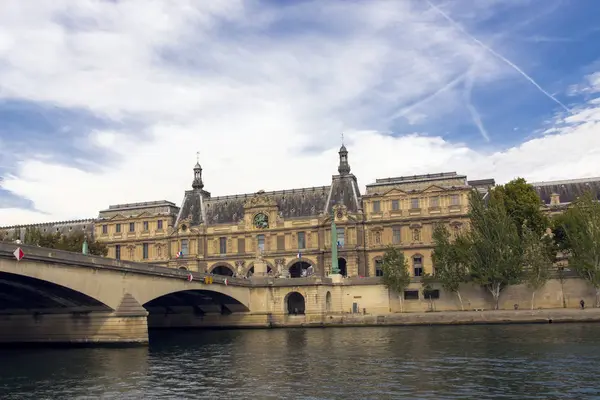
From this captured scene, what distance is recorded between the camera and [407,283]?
89062 mm

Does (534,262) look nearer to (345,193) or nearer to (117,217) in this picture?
(345,193)

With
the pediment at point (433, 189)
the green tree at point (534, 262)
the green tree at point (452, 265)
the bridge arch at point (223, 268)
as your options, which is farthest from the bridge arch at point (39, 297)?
the pediment at point (433, 189)

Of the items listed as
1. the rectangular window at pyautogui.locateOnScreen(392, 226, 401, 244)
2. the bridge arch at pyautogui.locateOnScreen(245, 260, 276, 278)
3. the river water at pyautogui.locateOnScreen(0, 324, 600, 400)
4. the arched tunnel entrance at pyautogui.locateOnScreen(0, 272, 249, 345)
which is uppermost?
the rectangular window at pyautogui.locateOnScreen(392, 226, 401, 244)

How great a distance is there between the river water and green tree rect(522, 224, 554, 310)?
17910mm

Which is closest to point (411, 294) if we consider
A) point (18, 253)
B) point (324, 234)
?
point (324, 234)

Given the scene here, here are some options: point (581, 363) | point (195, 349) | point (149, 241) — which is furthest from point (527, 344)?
point (149, 241)

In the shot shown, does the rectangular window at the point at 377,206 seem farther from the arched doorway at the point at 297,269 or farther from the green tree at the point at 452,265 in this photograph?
the green tree at the point at 452,265

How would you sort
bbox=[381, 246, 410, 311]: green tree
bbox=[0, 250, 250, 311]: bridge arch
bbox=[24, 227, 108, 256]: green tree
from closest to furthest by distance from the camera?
bbox=[0, 250, 250, 311]: bridge arch → bbox=[381, 246, 410, 311]: green tree → bbox=[24, 227, 108, 256]: green tree

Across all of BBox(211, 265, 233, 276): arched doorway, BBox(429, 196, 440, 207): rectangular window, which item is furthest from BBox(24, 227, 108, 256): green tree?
BBox(429, 196, 440, 207): rectangular window

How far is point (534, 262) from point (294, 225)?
137ft

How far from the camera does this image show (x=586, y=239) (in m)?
79.8

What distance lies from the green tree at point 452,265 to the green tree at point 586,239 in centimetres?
1268

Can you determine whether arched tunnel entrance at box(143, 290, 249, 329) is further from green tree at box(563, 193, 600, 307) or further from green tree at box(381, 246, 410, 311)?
green tree at box(563, 193, 600, 307)

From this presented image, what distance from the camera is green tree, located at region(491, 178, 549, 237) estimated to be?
291ft
